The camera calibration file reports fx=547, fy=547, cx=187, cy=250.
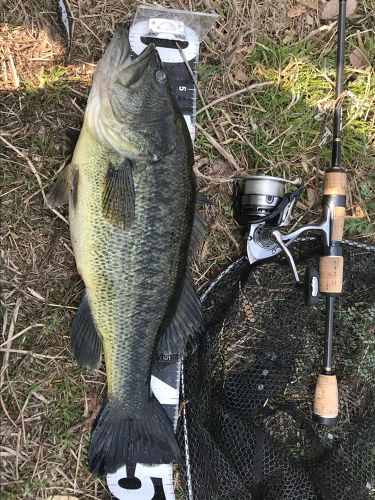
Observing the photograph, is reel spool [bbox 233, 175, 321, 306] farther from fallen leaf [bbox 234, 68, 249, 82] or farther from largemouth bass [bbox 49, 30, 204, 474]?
fallen leaf [bbox 234, 68, 249, 82]

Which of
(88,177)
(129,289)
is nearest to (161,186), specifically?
(88,177)

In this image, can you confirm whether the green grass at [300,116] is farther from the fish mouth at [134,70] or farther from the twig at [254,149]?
the fish mouth at [134,70]

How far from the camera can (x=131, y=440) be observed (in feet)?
8.97

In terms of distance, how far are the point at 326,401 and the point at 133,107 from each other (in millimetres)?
1766

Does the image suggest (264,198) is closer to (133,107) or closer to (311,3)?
(133,107)

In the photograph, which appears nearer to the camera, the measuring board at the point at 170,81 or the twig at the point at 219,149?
the measuring board at the point at 170,81

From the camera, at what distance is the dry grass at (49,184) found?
2865 mm

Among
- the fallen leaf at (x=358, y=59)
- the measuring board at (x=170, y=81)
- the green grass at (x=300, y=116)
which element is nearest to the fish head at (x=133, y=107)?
the measuring board at (x=170, y=81)

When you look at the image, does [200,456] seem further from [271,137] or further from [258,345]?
[271,137]

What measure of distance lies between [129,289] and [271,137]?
4.56 ft

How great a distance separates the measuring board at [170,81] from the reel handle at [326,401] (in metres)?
0.75

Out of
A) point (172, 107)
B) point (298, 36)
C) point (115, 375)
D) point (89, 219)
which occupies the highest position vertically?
point (298, 36)

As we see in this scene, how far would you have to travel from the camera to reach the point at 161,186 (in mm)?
2383

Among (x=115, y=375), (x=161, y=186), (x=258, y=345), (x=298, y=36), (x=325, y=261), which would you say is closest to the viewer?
(x=161, y=186)
